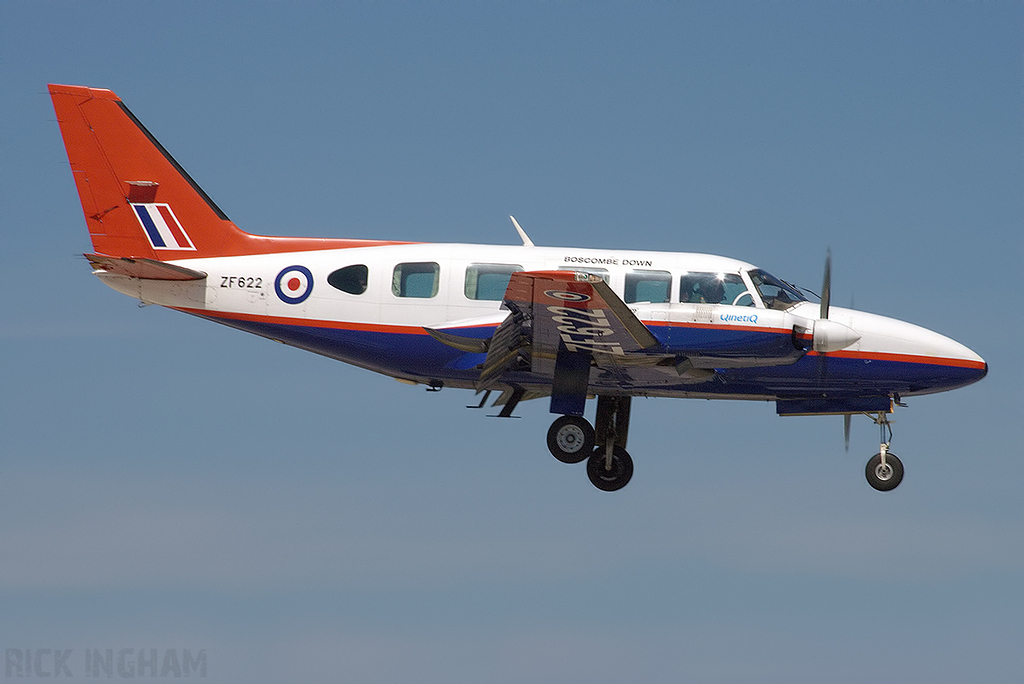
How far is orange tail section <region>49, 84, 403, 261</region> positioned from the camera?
68.6 feet

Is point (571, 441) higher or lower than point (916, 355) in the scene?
lower

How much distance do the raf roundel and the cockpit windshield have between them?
7473 mm

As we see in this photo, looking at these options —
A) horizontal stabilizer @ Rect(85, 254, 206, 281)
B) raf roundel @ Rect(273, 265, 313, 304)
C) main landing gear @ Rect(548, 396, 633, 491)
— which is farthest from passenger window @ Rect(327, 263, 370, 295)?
main landing gear @ Rect(548, 396, 633, 491)

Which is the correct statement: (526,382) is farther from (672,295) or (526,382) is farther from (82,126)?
(82,126)

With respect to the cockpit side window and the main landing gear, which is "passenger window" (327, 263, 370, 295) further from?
the cockpit side window

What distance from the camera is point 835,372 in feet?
65.0

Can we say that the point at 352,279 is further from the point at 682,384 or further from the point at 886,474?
the point at 886,474

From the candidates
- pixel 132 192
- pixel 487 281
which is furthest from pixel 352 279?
pixel 132 192

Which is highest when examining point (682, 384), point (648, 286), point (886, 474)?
point (648, 286)

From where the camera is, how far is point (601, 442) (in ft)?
67.6

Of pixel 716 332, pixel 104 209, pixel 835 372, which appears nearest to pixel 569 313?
pixel 716 332

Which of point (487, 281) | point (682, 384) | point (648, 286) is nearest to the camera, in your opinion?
point (648, 286)

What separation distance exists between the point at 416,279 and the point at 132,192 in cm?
584

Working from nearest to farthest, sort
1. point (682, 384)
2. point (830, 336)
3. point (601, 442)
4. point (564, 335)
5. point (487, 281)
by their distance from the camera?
point (564, 335), point (830, 336), point (487, 281), point (682, 384), point (601, 442)
